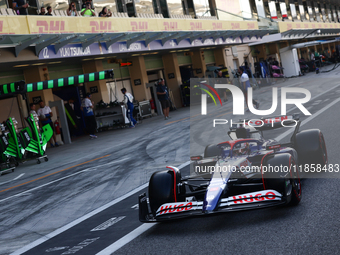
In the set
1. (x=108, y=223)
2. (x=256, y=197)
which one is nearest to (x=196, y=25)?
(x=108, y=223)

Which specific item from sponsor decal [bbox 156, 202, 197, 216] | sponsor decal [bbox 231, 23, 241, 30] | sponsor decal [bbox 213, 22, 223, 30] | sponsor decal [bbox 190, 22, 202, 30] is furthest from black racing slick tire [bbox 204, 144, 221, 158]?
sponsor decal [bbox 231, 23, 241, 30]

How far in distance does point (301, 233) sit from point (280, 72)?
30.9 metres

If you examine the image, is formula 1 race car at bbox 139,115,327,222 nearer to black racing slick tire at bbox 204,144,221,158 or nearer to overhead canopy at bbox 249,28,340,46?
black racing slick tire at bbox 204,144,221,158

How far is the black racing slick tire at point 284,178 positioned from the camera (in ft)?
14.8

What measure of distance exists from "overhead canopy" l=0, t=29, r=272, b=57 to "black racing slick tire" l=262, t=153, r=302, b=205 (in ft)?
33.9

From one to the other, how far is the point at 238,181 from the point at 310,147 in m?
1.53

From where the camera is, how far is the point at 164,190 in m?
4.96

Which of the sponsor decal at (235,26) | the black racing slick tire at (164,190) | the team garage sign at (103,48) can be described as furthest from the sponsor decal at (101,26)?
the black racing slick tire at (164,190)

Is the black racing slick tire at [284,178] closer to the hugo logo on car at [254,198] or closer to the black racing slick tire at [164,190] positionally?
the hugo logo on car at [254,198]

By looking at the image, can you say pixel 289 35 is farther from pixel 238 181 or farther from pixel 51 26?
pixel 238 181

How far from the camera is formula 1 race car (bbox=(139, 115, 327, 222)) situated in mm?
4352

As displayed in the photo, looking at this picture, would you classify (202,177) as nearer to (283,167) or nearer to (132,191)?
(283,167)

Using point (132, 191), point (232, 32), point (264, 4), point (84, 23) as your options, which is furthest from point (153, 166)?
point (264, 4)

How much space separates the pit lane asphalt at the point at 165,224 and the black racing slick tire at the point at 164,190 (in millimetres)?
272
